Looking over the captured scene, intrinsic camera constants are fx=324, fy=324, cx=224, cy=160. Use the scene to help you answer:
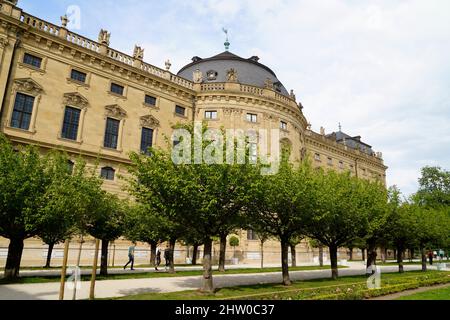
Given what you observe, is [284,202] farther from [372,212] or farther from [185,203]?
[372,212]

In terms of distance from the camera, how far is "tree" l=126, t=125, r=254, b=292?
14539 mm

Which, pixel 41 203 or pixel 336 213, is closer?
pixel 41 203

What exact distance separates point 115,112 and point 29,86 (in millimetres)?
8492

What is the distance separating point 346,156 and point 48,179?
205ft

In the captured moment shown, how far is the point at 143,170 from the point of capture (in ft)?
49.9

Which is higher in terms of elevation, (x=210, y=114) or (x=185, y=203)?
(x=210, y=114)

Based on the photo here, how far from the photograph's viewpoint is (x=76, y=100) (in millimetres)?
32781

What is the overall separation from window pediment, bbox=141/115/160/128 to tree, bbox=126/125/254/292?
22.9 m

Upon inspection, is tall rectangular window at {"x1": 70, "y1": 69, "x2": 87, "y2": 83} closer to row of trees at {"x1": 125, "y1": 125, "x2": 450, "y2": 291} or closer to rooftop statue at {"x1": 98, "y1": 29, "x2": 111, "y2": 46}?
rooftop statue at {"x1": 98, "y1": 29, "x2": 111, "y2": 46}

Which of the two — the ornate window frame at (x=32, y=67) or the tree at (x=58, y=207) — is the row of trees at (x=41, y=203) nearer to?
the tree at (x=58, y=207)

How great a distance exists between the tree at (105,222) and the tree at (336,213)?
40.3ft

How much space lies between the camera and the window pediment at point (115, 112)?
35.1m

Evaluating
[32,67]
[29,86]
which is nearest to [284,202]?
[29,86]

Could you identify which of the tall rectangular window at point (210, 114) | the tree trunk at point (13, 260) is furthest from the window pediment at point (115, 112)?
the tree trunk at point (13, 260)
